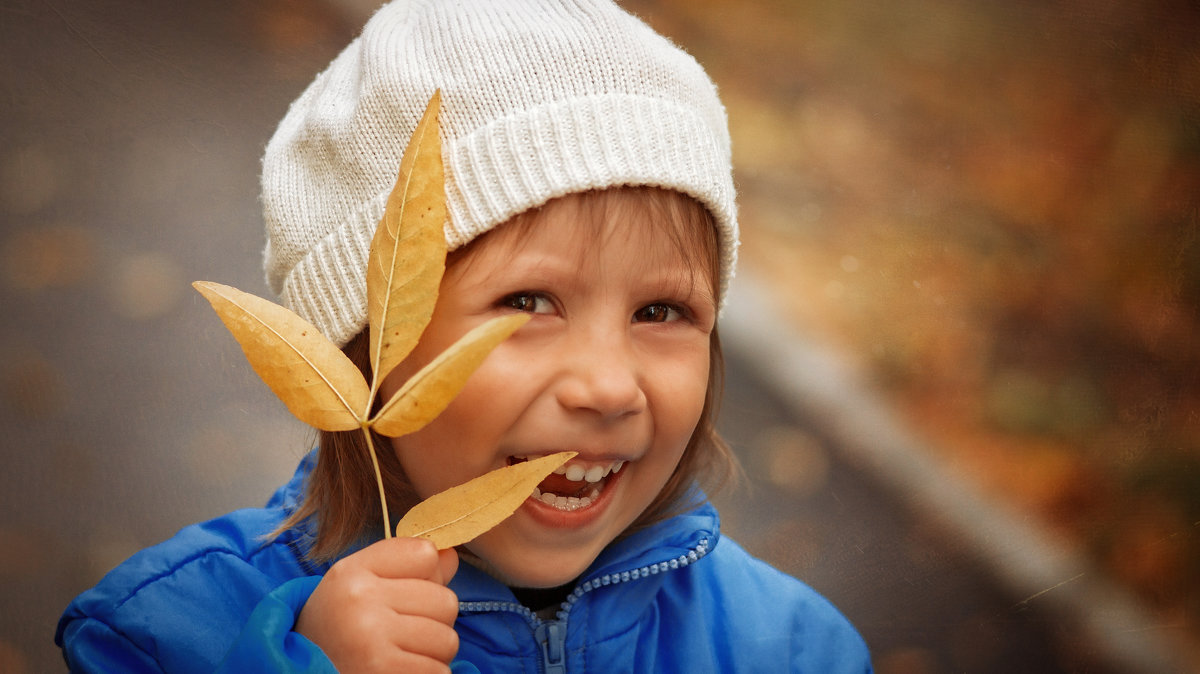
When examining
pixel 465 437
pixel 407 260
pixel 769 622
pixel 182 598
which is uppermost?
pixel 407 260

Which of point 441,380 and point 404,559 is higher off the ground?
point 441,380

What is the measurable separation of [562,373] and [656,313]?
0.11 m

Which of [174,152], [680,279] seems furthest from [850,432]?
[174,152]

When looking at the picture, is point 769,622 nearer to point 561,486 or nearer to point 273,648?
point 561,486

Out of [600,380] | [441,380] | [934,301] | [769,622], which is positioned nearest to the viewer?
[441,380]

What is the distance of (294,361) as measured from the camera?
471mm

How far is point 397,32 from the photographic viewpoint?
671mm

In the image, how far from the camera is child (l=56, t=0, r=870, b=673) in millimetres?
584

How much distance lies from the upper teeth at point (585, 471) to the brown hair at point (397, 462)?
148 mm

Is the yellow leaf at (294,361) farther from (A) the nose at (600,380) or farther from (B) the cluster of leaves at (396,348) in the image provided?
(A) the nose at (600,380)

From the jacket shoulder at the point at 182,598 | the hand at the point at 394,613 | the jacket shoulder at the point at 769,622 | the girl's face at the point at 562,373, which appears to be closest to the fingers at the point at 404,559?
the hand at the point at 394,613

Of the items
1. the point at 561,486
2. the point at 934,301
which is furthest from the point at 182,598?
the point at 934,301

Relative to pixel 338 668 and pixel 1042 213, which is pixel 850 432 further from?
pixel 338 668

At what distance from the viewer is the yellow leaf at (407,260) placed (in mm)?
481
